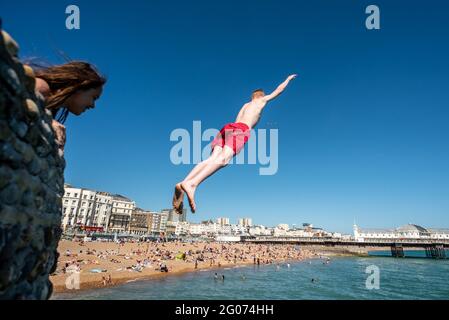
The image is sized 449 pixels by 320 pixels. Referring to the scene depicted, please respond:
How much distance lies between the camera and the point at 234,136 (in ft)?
12.1

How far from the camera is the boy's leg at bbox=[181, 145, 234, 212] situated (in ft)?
11.6

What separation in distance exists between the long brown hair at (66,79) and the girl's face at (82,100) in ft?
0.16

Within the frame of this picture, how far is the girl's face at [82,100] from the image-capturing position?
3588mm

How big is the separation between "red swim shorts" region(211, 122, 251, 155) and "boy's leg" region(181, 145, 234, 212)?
91 millimetres

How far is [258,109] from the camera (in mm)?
4020

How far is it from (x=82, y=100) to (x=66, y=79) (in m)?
0.31

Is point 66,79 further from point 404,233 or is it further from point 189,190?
point 404,233

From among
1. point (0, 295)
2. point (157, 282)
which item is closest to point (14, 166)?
point (0, 295)

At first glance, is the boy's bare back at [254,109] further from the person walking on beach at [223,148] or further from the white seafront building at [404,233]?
the white seafront building at [404,233]

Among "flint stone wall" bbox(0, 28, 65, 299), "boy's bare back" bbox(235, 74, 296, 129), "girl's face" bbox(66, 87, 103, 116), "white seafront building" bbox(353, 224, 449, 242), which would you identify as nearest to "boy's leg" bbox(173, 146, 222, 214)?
"boy's bare back" bbox(235, 74, 296, 129)

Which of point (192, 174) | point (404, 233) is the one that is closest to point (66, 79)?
point (192, 174)

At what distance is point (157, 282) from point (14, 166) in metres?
31.1

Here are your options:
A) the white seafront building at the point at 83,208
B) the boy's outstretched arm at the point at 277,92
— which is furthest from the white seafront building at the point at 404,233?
the boy's outstretched arm at the point at 277,92
